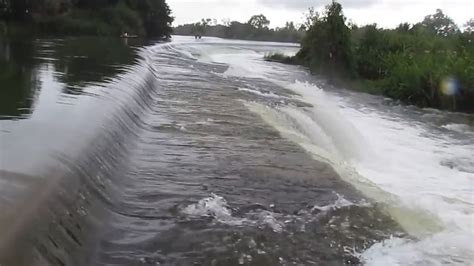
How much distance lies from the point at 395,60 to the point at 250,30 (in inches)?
2991

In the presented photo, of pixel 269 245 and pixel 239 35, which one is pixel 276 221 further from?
pixel 239 35

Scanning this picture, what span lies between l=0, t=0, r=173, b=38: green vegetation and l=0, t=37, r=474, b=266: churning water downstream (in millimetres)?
21468

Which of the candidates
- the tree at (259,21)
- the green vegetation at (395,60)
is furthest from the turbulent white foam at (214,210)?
the tree at (259,21)

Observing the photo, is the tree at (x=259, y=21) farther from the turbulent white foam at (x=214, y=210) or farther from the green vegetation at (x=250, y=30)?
the turbulent white foam at (x=214, y=210)

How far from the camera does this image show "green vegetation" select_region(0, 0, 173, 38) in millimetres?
31953

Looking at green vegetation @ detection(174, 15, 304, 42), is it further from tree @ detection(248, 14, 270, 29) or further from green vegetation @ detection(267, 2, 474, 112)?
green vegetation @ detection(267, 2, 474, 112)

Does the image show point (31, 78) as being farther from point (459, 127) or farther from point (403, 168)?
point (459, 127)

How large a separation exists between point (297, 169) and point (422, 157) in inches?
146

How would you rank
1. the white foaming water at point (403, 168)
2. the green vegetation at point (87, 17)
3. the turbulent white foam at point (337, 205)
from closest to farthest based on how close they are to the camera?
the white foaming water at point (403, 168), the turbulent white foam at point (337, 205), the green vegetation at point (87, 17)

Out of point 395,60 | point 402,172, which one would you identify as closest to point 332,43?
point 395,60

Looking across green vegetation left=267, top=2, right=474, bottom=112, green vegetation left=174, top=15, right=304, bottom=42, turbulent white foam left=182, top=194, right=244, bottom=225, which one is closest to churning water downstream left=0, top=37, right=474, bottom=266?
turbulent white foam left=182, top=194, right=244, bottom=225

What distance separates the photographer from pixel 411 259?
15.0 feet

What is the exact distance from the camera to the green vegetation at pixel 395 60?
16547 mm

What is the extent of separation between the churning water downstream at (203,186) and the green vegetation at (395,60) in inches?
253
